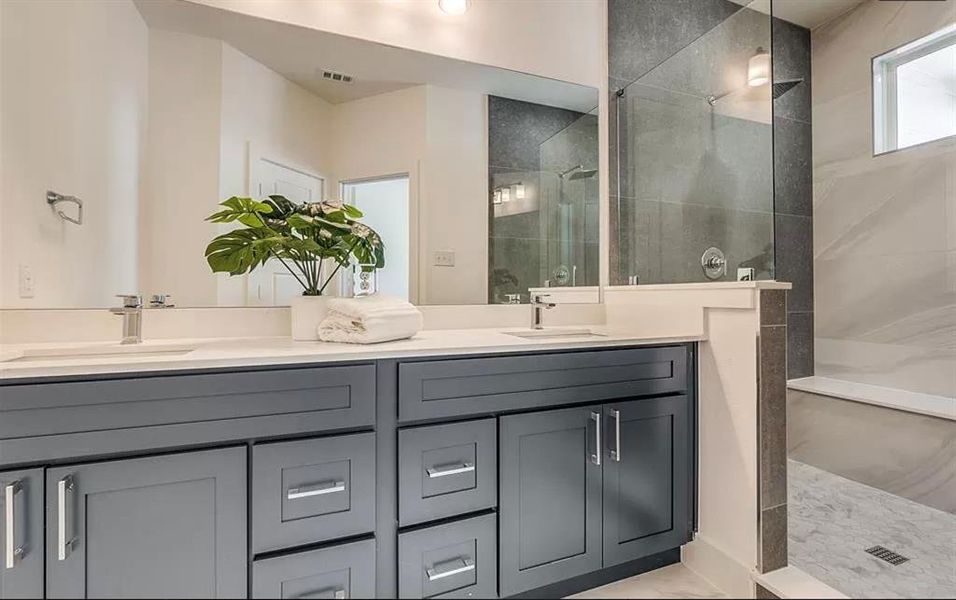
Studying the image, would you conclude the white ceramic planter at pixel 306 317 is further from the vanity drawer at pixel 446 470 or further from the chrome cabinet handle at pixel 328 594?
the chrome cabinet handle at pixel 328 594

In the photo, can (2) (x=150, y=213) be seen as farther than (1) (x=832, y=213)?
No

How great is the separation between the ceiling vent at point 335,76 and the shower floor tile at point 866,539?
2280 millimetres

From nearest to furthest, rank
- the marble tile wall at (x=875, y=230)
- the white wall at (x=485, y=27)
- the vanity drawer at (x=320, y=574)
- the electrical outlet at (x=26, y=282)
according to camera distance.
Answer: the vanity drawer at (x=320, y=574) < the electrical outlet at (x=26, y=282) < the white wall at (x=485, y=27) < the marble tile wall at (x=875, y=230)

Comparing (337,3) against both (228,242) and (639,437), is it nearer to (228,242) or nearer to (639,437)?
(228,242)

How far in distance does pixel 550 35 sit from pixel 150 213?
180 centimetres

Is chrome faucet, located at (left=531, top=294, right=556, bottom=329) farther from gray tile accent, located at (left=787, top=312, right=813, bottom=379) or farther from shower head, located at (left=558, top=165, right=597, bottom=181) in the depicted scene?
gray tile accent, located at (left=787, top=312, right=813, bottom=379)

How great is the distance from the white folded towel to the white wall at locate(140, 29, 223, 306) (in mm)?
463

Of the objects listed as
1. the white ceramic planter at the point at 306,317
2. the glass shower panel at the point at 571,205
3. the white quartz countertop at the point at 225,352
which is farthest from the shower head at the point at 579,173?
the white ceramic planter at the point at 306,317

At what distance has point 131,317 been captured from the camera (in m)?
1.31

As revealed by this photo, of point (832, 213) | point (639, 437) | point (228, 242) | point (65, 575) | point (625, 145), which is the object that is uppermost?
point (625, 145)

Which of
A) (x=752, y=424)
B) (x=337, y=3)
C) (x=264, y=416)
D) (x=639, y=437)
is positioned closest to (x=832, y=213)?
(x=752, y=424)

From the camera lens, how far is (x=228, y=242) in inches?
55.1

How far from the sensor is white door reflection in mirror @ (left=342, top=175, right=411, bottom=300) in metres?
1.71

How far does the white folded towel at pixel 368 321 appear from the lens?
130cm
